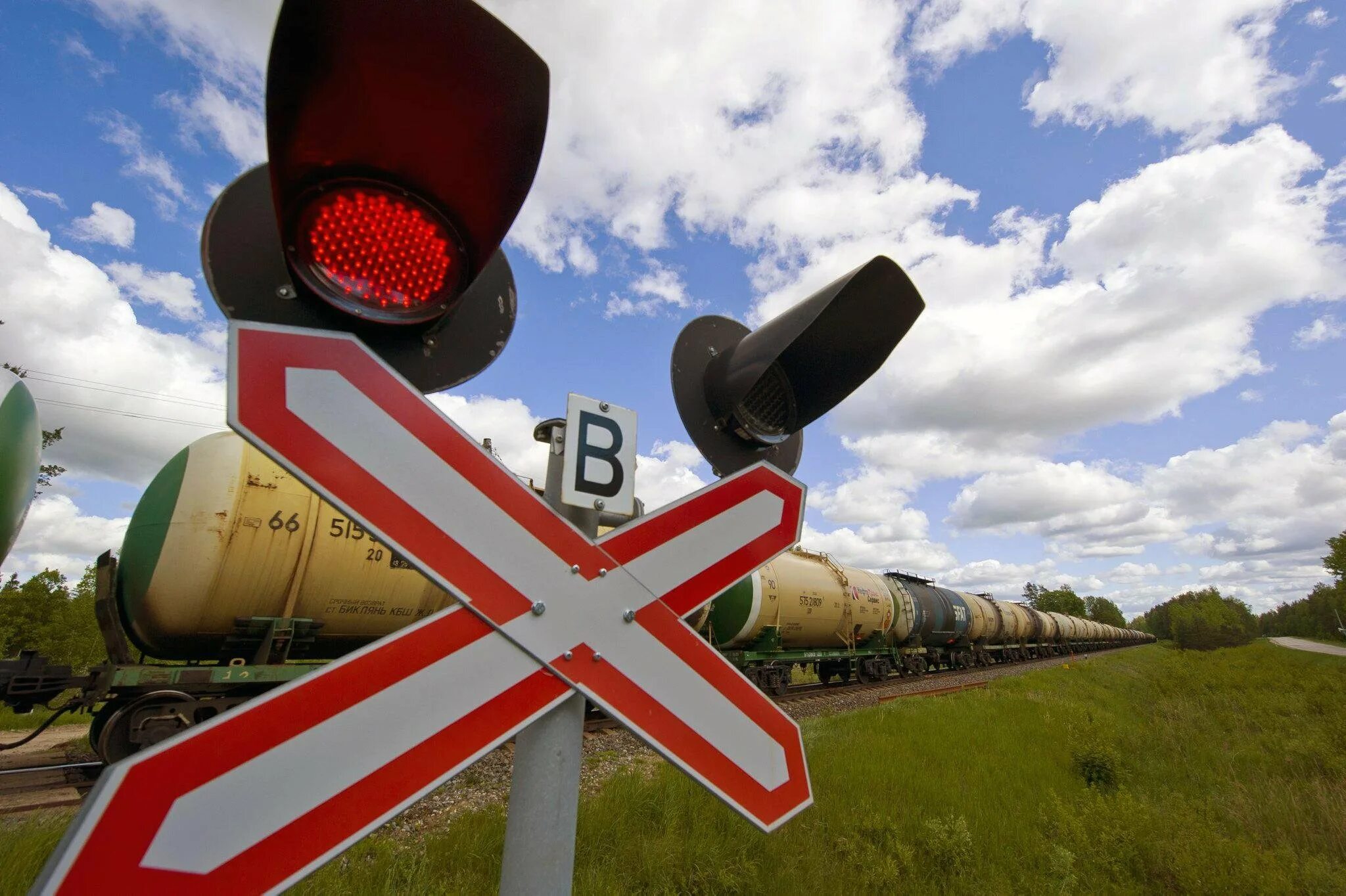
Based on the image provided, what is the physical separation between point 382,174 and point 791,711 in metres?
11.4

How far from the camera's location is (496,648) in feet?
3.49

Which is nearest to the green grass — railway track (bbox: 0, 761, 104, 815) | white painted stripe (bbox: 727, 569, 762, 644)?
railway track (bbox: 0, 761, 104, 815)

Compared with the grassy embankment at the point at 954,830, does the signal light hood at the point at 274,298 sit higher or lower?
higher

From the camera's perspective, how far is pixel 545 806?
1.10 m

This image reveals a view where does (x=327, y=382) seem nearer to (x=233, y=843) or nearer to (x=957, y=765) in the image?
(x=233, y=843)

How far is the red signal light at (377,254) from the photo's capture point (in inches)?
44.6

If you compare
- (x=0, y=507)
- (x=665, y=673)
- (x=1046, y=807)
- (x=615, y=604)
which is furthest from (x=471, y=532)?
(x=1046, y=807)

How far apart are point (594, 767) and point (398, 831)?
215 centimetres

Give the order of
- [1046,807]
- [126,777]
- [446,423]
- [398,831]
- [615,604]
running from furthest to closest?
[1046,807]
[398,831]
[615,604]
[446,423]
[126,777]

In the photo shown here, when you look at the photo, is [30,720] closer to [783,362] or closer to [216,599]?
[216,599]

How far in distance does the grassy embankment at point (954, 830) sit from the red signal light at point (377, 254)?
3.18m

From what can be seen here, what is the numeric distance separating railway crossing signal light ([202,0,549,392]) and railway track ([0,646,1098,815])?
1.00 metres

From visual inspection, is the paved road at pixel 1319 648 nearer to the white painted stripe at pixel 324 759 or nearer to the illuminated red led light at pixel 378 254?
the white painted stripe at pixel 324 759

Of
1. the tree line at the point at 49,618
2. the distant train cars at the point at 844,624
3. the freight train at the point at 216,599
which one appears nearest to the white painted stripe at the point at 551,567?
the freight train at the point at 216,599
